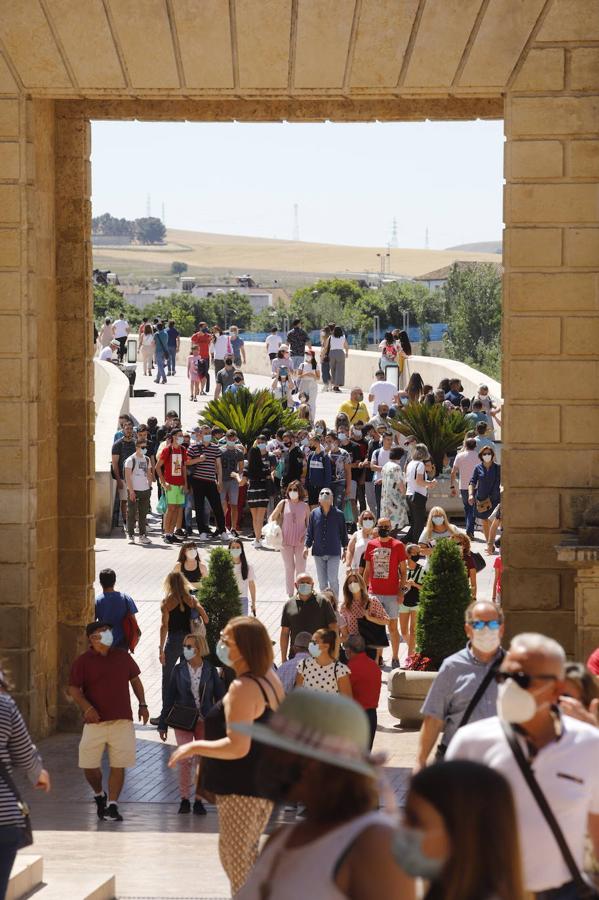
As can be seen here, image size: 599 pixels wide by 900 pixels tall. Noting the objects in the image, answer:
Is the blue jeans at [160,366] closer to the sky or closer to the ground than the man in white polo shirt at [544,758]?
closer to the sky

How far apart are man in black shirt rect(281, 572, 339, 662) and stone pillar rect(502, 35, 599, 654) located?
1.83 metres

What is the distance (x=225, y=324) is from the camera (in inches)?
4412

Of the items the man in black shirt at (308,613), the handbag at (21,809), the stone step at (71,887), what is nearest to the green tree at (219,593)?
the man in black shirt at (308,613)

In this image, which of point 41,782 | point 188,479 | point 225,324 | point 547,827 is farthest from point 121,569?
point 225,324

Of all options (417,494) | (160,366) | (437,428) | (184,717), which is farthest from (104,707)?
(160,366)

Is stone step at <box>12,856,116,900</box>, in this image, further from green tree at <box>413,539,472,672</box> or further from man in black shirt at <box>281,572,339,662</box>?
green tree at <box>413,539,472,672</box>

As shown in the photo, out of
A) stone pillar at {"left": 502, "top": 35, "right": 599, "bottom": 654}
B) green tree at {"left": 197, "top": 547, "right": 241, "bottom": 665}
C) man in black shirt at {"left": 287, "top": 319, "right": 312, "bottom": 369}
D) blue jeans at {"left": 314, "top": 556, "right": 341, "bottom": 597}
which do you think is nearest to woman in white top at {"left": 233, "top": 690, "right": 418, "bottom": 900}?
stone pillar at {"left": 502, "top": 35, "right": 599, "bottom": 654}

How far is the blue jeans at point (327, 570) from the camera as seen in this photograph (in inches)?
720

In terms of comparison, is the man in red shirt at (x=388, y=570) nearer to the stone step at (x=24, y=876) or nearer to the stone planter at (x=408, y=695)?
the stone planter at (x=408, y=695)

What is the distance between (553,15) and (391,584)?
5.97m

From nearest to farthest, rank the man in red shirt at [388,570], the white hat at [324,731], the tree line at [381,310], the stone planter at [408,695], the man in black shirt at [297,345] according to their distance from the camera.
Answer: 1. the white hat at [324,731]
2. the stone planter at [408,695]
3. the man in red shirt at [388,570]
4. the man in black shirt at [297,345]
5. the tree line at [381,310]

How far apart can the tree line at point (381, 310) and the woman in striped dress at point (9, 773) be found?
61.0 meters

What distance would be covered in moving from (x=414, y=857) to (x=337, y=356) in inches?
1377

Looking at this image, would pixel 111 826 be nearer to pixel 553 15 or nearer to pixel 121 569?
pixel 553 15
